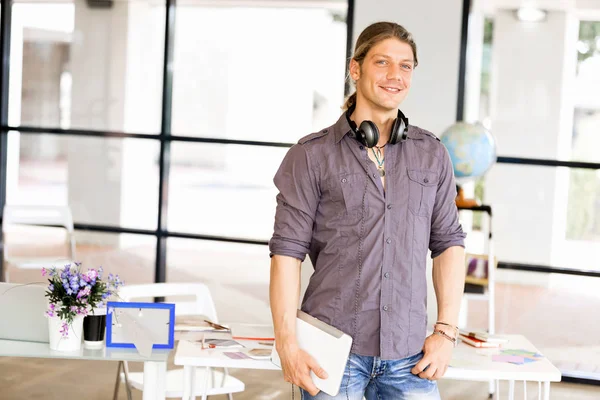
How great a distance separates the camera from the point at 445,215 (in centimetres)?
219

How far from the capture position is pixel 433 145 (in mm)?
2195

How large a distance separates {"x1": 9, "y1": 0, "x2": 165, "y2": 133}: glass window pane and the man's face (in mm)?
4251

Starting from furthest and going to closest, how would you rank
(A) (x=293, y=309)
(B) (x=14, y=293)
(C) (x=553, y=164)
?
(C) (x=553, y=164) < (B) (x=14, y=293) < (A) (x=293, y=309)

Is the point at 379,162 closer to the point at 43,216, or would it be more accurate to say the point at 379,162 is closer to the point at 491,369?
the point at 491,369

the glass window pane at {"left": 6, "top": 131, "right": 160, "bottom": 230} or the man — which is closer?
the man

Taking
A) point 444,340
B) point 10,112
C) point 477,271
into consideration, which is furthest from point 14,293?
point 10,112

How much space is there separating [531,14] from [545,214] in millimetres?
1284

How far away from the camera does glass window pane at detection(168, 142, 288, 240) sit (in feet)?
19.9

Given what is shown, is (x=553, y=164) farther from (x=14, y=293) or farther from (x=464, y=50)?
(x=14, y=293)

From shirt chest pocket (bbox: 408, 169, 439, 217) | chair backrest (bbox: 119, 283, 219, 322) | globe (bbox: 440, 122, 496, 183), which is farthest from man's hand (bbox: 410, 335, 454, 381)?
globe (bbox: 440, 122, 496, 183)

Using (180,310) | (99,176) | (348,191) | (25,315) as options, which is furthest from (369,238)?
(99,176)

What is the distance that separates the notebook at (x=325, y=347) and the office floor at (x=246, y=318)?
104 inches

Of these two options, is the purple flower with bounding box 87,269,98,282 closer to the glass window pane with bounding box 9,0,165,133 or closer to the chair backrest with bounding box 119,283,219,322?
the chair backrest with bounding box 119,283,219,322

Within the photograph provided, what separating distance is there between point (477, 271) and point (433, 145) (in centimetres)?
294
